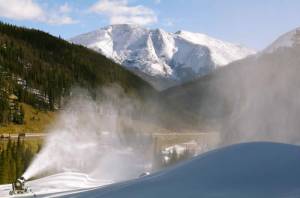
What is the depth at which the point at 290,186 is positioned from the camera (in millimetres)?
13180

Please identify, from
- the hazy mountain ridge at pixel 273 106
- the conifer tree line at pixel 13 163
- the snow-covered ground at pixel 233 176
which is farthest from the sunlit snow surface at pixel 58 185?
the conifer tree line at pixel 13 163

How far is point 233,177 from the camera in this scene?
47.0ft

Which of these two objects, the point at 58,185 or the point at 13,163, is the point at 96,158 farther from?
the point at 58,185

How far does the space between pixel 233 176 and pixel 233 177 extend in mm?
67

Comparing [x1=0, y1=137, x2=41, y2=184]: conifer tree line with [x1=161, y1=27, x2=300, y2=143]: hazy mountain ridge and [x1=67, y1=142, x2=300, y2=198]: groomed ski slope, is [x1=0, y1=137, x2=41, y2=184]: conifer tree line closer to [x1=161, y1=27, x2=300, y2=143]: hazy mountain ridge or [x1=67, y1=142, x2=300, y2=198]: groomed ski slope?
[x1=161, y1=27, x2=300, y2=143]: hazy mountain ridge

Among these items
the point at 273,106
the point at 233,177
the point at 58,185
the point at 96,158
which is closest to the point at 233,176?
the point at 233,177

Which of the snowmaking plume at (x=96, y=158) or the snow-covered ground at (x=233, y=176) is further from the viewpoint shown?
the snowmaking plume at (x=96, y=158)

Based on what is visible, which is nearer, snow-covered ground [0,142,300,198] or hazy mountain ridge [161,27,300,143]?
snow-covered ground [0,142,300,198]

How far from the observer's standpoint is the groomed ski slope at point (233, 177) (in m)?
13.2

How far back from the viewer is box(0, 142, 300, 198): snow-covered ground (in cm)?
1323

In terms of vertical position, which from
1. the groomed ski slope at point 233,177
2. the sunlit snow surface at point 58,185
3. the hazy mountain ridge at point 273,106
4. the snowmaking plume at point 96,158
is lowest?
the snowmaking plume at point 96,158

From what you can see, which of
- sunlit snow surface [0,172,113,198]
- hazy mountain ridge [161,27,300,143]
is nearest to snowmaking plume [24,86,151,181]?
hazy mountain ridge [161,27,300,143]

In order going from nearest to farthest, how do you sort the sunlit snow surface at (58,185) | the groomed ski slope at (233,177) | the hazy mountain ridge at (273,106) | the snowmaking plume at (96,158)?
the groomed ski slope at (233,177), the sunlit snow surface at (58,185), the hazy mountain ridge at (273,106), the snowmaking plume at (96,158)

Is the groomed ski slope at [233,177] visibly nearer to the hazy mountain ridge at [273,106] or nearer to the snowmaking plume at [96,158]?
the hazy mountain ridge at [273,106]
